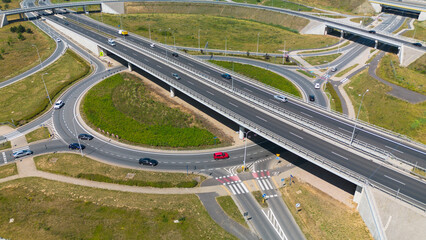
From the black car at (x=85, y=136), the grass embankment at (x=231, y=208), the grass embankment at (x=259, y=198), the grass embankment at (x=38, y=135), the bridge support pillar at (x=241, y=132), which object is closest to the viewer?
the grass embankment at (x=231, y=208)

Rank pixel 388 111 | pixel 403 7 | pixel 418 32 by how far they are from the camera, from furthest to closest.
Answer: pixel 403 7, pixel 418 32, pixel 388 111

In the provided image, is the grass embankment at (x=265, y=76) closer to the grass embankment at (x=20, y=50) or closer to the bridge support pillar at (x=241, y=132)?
the bridge support pillar at (x=241, y=132)

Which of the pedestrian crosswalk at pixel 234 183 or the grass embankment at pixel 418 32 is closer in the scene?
the pedestrian crosswalk at pixel 234 183

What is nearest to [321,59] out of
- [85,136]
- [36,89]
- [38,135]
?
[85,136]

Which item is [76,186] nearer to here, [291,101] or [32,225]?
[32,225]

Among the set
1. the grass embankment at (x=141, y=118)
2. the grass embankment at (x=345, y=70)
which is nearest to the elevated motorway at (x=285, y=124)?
the grass embankment at (x=141, y=118)

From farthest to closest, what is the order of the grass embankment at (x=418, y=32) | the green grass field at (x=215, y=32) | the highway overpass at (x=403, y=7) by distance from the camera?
the highway overpass at (x=403, y=7) < the green grass field at (x=215, y=32) < the grass embankment at (x=418, y=32)

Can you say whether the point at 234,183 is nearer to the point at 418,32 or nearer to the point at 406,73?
the point at 406,73
